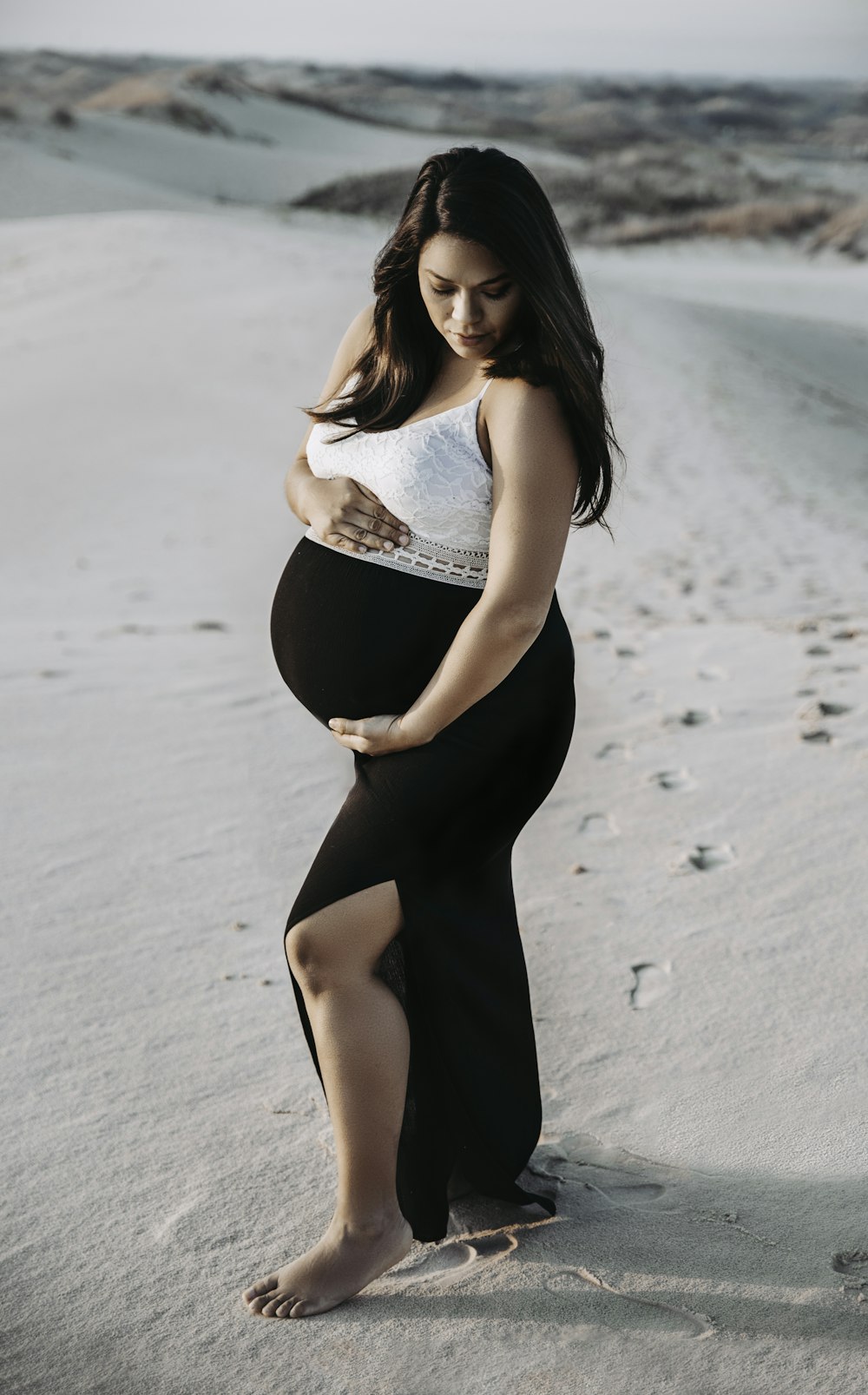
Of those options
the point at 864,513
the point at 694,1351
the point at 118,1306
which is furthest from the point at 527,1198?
the point at 864,513

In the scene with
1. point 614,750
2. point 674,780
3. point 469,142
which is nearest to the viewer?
point 674,780

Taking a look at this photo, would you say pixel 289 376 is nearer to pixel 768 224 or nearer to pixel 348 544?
pixel 348 544

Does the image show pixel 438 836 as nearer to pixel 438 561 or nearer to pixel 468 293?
pixel 438 561

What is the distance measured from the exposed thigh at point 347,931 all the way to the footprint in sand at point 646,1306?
0.61 metres

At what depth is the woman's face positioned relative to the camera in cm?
170

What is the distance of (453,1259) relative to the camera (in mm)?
2055

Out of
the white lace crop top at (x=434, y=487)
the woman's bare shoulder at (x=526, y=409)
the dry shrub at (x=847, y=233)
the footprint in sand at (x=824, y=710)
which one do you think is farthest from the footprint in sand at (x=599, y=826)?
the dry shrub at (x=847, y=233)

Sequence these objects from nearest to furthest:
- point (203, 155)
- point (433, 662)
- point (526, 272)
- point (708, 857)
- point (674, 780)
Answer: point (526, 272) → point (433, 662) → point (708, 857) → point (674, 780) → point (203, 155)

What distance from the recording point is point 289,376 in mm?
11812

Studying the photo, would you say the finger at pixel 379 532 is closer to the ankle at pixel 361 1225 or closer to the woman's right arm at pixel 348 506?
the woman's right arm at pixel 348 506

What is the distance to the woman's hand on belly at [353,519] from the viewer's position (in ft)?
6.15

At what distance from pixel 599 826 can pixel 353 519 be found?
1.95 metres

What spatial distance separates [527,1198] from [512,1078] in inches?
8.6

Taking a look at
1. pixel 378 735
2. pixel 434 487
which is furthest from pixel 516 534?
pixel 378 735
